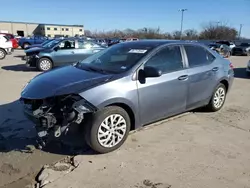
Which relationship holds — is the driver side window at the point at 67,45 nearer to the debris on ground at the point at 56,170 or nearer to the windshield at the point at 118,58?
the windshield at the point at 118,58

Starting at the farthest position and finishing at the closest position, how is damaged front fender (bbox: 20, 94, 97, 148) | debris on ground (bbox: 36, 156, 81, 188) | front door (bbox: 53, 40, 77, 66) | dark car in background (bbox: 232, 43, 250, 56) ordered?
dark car in background (bbox: 232, 43, 250, 56) → front door (bbox: 53, 40, 77, 66) → damaged front fender (bbox: 20, 94, 97, 148) → debris on ground (bbox: 36, 156, 81, 188)

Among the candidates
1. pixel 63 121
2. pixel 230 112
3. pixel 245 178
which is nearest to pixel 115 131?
pixel 63 121

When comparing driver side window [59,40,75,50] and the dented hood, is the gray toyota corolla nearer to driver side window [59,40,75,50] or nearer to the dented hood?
the dented hood

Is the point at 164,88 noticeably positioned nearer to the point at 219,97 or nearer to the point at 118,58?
the point at 118,58

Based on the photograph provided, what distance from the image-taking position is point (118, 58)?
4453 mm

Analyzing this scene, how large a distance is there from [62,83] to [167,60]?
1851mm

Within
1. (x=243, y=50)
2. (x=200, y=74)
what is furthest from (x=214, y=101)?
(x=243, y=50)

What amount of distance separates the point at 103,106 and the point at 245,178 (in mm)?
2026

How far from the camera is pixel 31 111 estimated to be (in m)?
3.55

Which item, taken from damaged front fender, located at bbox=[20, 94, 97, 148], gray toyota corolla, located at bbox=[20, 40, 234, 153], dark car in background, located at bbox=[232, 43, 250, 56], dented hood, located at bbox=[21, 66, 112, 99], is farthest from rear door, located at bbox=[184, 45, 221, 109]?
dark car in background, located at bbox=[232, 43, 250, 56]

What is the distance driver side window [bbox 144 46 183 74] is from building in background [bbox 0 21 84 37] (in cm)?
9222

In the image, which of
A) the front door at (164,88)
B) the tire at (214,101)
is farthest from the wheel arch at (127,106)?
the tire at (214,101)

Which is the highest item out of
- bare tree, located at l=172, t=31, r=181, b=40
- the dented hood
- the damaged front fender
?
bare tree, located at l=172, t=31, r=181, b=40

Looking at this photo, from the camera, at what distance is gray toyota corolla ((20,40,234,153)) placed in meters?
3.40
